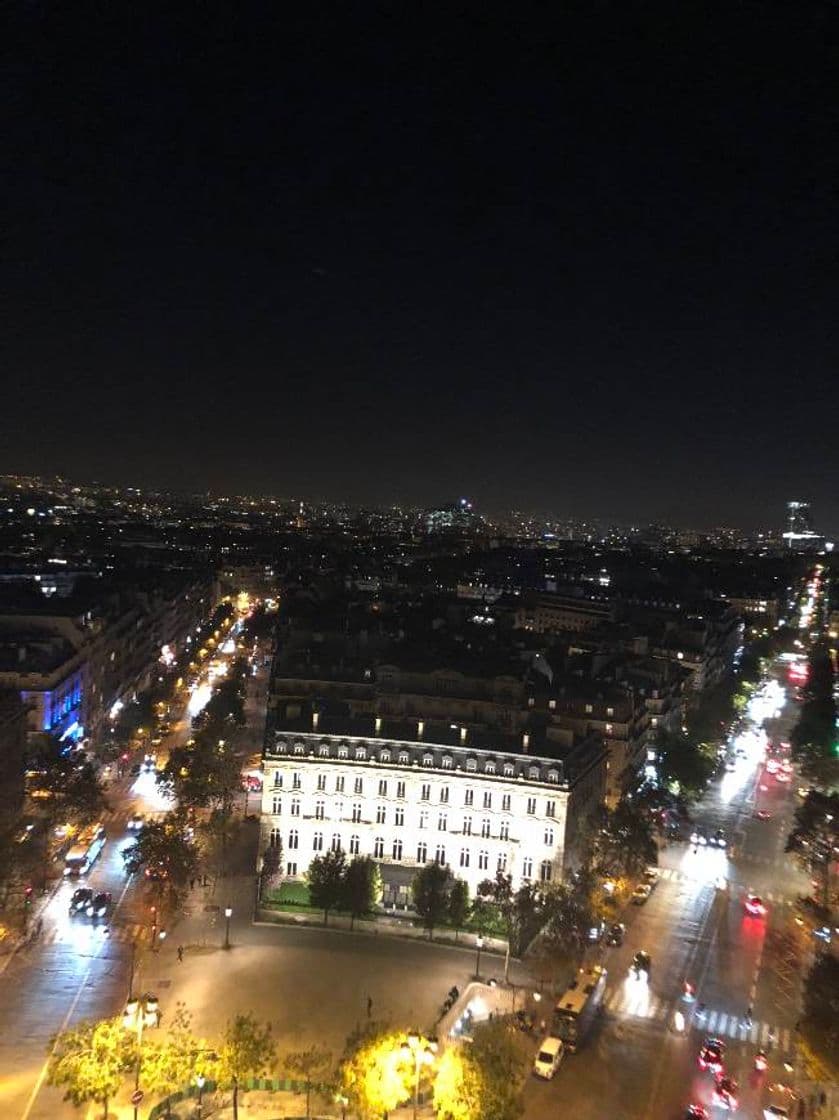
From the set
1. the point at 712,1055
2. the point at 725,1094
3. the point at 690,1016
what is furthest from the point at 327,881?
the point at 725,1094

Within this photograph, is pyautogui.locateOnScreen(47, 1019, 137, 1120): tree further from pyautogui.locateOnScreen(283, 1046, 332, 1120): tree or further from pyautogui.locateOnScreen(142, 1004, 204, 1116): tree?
pyautogui.locateOnScreen(283, 1046, 332, 1120): tree

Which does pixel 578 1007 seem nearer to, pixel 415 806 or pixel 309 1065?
pixel 309 1065

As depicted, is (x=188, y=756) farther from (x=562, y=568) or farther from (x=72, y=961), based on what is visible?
(x=562, y=568)

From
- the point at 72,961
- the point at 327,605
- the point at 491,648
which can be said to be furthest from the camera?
the point at 327,605

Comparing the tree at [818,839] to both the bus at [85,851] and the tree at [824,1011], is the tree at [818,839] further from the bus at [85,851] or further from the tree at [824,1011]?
the bus at [85,851]

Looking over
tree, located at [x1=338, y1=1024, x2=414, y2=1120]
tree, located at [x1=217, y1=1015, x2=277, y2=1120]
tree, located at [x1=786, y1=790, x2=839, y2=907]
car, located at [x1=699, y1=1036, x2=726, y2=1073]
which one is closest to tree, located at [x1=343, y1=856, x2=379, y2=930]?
tree, located at [x1=217, y1=1015, x2=277, y2=1120]

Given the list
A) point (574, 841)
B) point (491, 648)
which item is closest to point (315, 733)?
point (574, 841)
